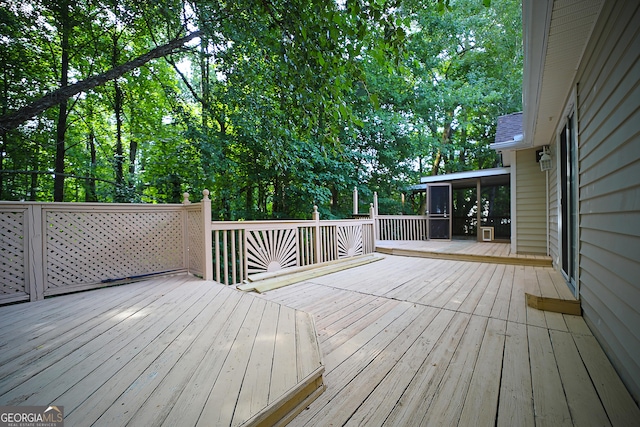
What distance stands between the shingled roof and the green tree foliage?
352 cm

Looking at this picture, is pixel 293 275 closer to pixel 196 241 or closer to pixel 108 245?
pixel 196 241

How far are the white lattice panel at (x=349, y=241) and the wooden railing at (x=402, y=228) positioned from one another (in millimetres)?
2551

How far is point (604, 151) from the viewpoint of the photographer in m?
1.85

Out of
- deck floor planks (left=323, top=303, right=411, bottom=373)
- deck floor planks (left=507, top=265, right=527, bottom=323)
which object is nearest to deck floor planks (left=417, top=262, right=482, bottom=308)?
deck floor planks (left=323, top=303, right=411, bottom=373)

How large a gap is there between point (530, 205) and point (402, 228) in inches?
153

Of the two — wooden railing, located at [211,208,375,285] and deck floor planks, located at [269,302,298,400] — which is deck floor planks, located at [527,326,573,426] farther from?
wooden railing, located at [211,208,375,285]

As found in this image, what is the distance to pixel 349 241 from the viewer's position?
583 cm

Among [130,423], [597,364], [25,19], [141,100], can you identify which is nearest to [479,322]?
[597,364]

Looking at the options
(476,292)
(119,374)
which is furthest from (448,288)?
(119,374)

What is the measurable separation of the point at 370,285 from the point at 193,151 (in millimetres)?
5221

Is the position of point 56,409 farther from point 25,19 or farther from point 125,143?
point 125,143

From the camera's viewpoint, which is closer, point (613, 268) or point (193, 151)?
point (613, 268)

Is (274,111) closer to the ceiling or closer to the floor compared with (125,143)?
closer to the floor

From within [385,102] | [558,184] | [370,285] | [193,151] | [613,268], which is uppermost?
[385,102]
